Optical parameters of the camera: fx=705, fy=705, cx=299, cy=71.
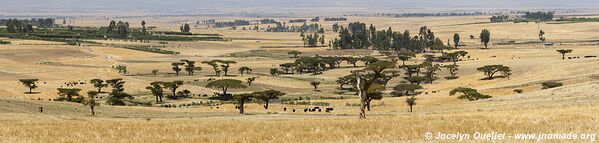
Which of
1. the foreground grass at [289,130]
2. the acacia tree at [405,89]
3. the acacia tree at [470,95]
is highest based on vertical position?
the foreground grass at [289,130]

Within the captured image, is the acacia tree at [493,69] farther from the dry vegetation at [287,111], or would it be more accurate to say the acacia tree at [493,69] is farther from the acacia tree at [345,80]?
the acacia tree at [345,80]

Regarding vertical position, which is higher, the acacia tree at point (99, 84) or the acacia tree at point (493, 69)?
the acacia tree at point (493, 69)

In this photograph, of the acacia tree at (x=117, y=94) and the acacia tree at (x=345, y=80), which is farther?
the acacia tree at (x=345, y=80)

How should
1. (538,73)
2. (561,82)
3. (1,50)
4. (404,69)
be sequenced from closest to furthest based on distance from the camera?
(561,82) → (538,73) → (404,69) → (1,50)

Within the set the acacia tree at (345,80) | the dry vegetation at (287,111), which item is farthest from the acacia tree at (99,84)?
the acacia tree at (345,80)

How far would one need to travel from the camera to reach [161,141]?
2577 cm

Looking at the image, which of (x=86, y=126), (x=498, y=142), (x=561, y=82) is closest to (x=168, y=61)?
(x=561, y=82)

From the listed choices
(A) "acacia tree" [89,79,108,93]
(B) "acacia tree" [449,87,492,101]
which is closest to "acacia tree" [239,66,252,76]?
(A) "acacia tree" [89,79,108,93]

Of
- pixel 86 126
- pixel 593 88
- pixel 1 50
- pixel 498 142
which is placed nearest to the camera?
pixel 498 142

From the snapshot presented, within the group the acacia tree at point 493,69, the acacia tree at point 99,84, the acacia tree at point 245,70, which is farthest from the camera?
the acacia tree at point 245,70

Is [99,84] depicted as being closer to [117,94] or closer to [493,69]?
[117,94]

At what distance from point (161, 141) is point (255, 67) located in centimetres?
15903

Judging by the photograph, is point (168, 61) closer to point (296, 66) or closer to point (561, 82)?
point (296, 66)

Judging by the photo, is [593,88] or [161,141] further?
[593,88]
